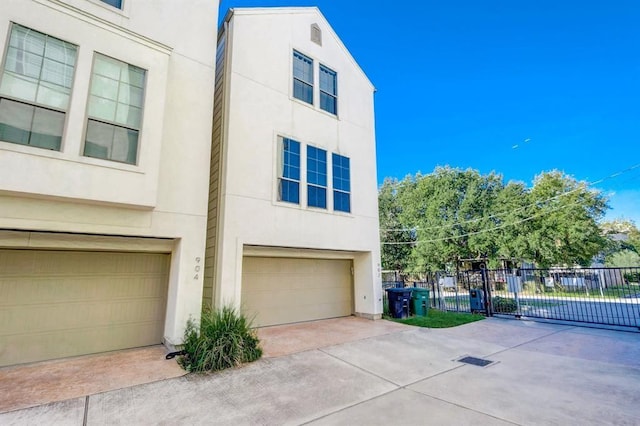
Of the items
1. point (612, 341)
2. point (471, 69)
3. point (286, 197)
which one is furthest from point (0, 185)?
point (471, 69)

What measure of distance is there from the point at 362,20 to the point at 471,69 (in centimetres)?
596

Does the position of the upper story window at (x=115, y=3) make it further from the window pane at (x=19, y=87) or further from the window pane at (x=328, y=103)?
the window pane at (x=328, y=103)

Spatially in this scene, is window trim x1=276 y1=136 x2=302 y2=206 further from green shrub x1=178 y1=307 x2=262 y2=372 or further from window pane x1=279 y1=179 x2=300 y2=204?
green shrub x1=178 y1=307 x2=262 y2=372

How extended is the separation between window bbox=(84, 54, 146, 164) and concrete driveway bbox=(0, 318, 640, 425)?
397cm

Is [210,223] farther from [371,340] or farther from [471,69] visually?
[471,69]

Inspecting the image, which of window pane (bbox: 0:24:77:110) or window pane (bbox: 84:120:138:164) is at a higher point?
window pane (bbox: 0:24:77:110)

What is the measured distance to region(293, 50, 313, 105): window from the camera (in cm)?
924

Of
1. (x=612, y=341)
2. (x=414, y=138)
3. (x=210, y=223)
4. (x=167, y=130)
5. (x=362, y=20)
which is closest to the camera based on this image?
(x=167, y=130)

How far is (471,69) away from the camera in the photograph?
49.3 feet

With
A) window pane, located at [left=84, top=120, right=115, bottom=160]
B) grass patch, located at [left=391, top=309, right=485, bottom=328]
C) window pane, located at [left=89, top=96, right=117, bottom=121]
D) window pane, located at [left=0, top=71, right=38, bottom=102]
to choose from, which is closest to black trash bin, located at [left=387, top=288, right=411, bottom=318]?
grass patch, located at [left=391, top=309, right=485, bottom=328]

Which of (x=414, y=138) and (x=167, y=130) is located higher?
(x=414, y=138)

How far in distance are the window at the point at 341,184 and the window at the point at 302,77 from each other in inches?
80.7

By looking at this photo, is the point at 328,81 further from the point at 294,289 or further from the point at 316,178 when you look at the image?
the point at 294,289

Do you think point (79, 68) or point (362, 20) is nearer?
point (79, 68)
